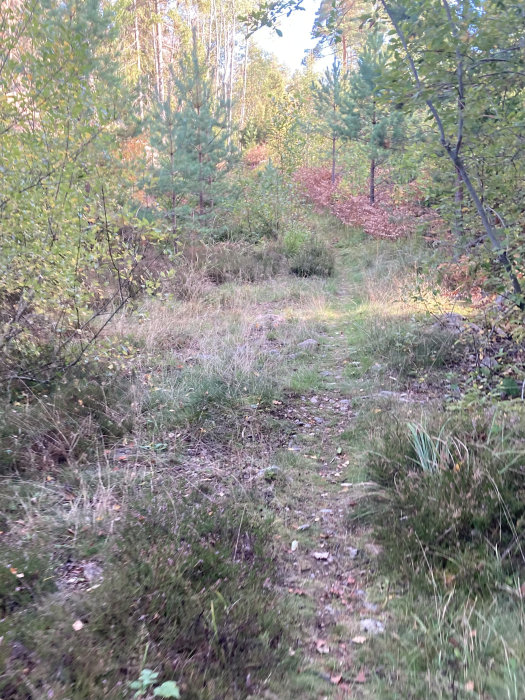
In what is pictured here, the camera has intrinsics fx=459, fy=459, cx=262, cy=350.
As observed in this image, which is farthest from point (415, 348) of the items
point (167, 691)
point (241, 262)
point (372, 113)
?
point (372, 113)

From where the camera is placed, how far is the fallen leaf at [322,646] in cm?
209

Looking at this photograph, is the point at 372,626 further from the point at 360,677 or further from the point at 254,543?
the point at 254,543

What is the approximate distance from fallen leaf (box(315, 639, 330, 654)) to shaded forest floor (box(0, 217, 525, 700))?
44 mm

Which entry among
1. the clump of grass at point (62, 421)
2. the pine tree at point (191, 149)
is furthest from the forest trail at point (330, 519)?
the pine tree at point (191, 149)

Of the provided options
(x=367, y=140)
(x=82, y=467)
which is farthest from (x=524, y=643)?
(x=367, y=140)

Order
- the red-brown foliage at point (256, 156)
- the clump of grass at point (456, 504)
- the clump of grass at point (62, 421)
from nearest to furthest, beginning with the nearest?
the clump of grass at point (456, 504)
the clump of grass at point (62, 421)
the red-brown foliage at point (256, 156)

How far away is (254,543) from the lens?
2723 millimetres

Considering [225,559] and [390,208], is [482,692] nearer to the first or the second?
[225,559]

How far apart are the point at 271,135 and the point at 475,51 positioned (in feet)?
77.9

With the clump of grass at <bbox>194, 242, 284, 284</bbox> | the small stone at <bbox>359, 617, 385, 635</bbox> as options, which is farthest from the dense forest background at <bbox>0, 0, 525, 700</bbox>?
the clump of grass at <bbox>194, 242, 284, 284</bbox>

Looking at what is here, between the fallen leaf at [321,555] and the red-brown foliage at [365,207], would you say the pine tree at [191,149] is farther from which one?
the fallen leaf at [321,555]

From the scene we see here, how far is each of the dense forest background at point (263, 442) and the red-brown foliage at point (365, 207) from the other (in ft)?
13.8

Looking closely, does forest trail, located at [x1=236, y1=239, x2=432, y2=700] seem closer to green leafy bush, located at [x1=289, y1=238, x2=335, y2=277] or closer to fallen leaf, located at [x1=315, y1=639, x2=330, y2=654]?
fallen leaf, located at [x1=315, y1=639, x2=330, y2=654]

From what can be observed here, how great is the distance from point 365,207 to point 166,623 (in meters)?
15.5
